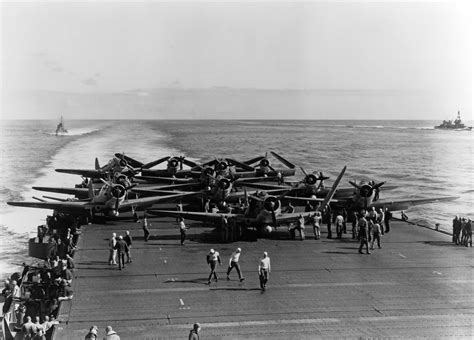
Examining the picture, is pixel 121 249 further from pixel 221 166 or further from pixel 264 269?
pixel 221 166

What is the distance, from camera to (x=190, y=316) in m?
19.2

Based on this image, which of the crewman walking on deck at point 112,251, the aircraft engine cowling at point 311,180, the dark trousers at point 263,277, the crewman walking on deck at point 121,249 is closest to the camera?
the dark trousers at point 263,277

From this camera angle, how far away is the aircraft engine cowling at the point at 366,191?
34844 millimetres

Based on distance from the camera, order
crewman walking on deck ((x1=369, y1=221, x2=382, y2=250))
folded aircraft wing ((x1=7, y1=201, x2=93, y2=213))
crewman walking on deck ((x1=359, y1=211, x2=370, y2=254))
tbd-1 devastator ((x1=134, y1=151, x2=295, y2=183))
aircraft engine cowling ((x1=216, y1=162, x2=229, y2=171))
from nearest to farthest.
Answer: crewman walking on deck ((x1=359, y1=211, x2=370, y2=254))
crewman walking on deck ((x1=369, y1=221, x2=382, y2=250))
folded aircraft wing ((x1=7, y1=201, x2=93, y2=213))
aircraft engine cowling ((x1=216, y1=162, x2=229, y2=171))
tbd-1 devastator ((x1=134, y1=151, x2=295, y2=183))

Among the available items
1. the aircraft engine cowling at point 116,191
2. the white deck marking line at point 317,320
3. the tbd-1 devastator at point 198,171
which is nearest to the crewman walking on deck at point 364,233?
the white deck marking line at point 317,320

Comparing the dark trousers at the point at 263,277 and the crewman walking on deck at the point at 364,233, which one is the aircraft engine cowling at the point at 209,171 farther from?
the dark trousers at the point at 263,277

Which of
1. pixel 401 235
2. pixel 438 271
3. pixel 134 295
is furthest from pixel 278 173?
pixel 134 295

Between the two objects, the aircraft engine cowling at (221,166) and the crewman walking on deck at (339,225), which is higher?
the aircraft engine cowling at (221,166)

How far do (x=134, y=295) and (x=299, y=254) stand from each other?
389 inches

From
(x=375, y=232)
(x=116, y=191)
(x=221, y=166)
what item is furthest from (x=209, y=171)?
(x=375, y=232)

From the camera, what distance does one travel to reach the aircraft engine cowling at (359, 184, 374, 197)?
3484cm

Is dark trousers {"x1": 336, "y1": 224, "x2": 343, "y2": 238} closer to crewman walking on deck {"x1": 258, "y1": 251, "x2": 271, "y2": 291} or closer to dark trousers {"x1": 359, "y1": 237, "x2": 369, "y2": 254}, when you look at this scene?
dark trousers {"x1": 359, "y1": 237, "x2": 369, "y2": 254}

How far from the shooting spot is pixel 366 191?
34.8 metres

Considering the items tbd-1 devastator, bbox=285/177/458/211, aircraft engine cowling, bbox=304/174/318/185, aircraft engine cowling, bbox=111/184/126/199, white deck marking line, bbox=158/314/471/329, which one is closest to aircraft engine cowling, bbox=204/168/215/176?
aircraft engine cowling, bbox=304/174/318/185
